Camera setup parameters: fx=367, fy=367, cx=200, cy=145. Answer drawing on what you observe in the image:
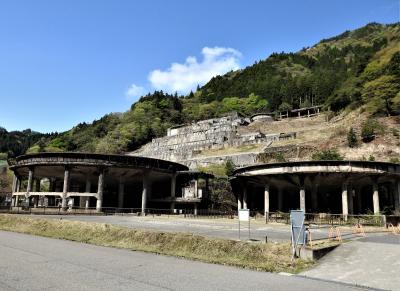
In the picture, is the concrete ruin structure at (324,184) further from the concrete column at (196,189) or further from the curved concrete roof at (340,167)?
the concrete column at (196,189)

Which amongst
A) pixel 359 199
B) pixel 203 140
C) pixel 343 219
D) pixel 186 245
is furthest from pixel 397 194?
pixel 203 140

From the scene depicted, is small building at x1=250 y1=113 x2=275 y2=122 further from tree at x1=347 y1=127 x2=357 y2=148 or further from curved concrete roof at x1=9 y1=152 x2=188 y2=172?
curved concrete roof at x1=9 y1=152 x2=188 y2=172

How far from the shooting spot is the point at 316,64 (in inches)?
7274

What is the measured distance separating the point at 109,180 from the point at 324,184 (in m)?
35.1

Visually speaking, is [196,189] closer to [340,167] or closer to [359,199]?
[359,199]

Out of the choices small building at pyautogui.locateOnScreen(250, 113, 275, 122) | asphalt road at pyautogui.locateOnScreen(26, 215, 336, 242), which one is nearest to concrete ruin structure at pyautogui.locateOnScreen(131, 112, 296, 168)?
small building at pyautogui.locateOnScreen(250, 113, 275, 122)

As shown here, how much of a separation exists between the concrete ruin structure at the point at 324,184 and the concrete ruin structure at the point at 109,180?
9.60m

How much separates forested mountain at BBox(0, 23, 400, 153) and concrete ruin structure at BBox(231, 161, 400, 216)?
106ft

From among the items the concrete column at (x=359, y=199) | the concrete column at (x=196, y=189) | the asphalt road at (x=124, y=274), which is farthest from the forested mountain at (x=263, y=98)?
the asphalt road at (x=124, y=274)

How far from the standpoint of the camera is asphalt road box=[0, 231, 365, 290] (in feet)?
30.3

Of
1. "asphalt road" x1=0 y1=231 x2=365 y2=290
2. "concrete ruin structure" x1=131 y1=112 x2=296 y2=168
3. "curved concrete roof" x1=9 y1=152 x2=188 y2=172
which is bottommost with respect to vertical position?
"asphalt road" x1=0 y1=231 x2=365 y2=290

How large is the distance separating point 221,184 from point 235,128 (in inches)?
1638

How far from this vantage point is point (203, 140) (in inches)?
3925

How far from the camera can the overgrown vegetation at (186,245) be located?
41.4 feet
